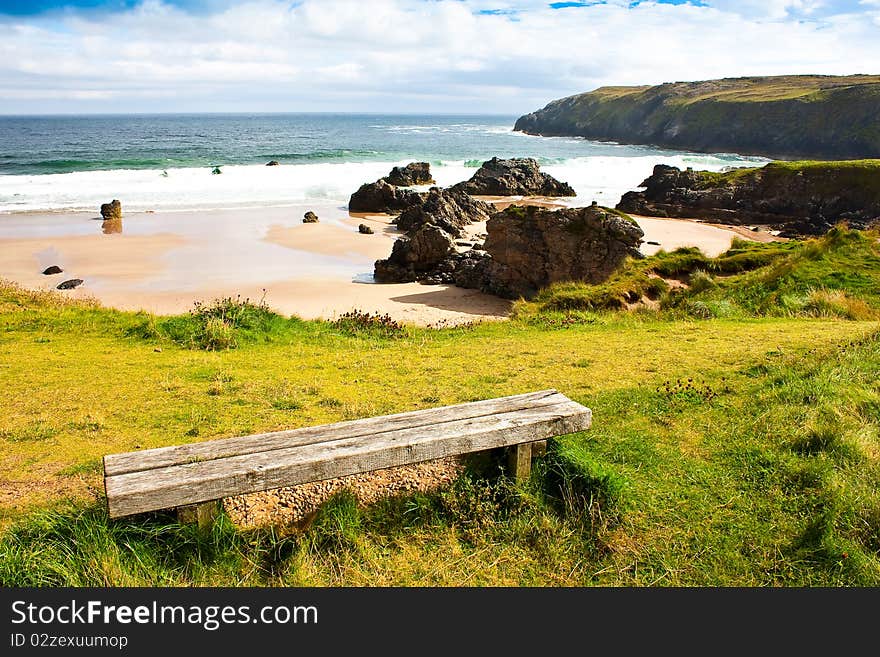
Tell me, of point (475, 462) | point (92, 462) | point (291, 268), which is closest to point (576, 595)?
point (475, 462)

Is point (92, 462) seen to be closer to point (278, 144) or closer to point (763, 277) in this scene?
point (763, 277)

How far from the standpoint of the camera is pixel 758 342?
884 centimetres

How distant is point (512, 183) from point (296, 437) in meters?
46.6

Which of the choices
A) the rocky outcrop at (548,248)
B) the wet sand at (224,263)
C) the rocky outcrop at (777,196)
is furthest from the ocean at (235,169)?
the rocky outcrop at (548,248)

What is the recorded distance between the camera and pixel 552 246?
63.5 feet

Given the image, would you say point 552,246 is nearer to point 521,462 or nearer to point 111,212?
point 521,462

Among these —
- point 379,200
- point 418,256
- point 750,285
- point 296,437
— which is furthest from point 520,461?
point 379,200

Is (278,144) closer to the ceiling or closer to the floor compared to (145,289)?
closer to the ceiling

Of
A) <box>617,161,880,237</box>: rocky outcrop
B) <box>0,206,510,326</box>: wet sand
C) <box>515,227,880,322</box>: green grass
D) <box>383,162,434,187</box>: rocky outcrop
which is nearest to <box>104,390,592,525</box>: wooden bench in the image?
<box>515,227,880,322</box>: green grass

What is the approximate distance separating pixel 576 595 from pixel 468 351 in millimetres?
5911

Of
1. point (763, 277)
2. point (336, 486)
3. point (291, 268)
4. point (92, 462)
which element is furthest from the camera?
point (291, 268)

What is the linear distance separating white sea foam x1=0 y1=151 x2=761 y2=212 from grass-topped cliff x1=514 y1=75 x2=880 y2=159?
21922 millimetres

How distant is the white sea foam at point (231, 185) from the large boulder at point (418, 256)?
19.5m

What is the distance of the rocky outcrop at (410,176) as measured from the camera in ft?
165
